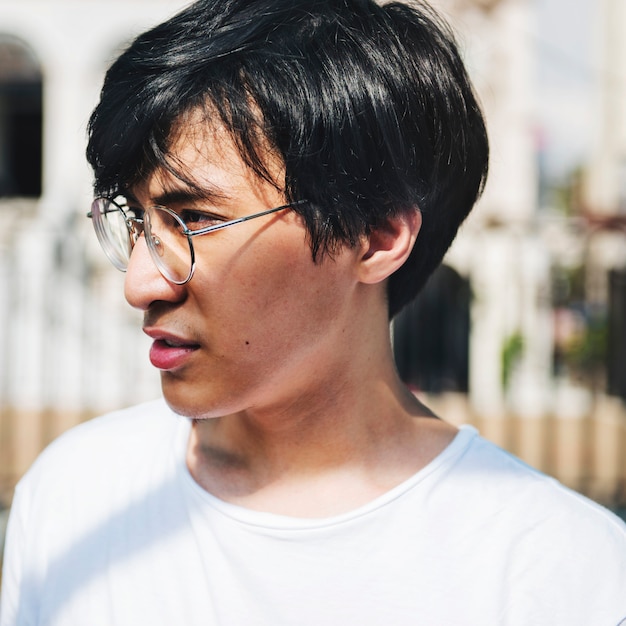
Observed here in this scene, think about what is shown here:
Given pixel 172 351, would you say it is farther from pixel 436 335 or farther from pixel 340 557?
pixel 436 335

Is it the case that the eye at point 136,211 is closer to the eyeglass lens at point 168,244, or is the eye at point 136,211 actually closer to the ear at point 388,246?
the eyeglass lens at point 168,244

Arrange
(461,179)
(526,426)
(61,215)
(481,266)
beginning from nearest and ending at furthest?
(461,179), (526,426), (481,266), (61,215)

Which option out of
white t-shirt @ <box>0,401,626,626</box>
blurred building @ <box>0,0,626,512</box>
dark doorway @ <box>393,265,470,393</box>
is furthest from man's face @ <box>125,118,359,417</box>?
dark doorway @ <box>393,265,470,393</box>

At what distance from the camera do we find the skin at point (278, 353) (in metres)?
1.34

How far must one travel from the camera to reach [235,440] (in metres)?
1.58

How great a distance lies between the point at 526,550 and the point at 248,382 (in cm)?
50

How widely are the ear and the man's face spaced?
2.1 inches

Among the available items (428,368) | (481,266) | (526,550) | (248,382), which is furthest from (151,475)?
(481,266)

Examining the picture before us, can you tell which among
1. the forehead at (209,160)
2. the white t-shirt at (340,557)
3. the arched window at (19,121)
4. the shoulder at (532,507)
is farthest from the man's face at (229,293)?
the arched window at (19,121)

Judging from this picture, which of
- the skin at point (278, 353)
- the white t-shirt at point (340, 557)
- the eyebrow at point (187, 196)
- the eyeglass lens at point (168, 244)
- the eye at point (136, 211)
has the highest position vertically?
the eyebrow at point (187, 196)

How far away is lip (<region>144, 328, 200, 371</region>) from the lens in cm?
137

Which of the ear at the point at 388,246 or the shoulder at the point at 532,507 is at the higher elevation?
the ear at the point at 388,246

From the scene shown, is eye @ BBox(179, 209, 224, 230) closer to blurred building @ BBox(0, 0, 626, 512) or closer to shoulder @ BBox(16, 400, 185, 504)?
shoulder @ BBox(16, 400, 185, 504)

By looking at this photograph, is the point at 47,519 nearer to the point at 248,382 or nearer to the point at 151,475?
the point at 151,475
